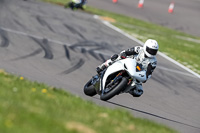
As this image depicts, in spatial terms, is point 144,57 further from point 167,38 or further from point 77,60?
point 167,38

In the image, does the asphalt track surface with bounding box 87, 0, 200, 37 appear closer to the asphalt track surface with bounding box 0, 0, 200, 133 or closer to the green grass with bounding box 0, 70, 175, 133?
the asphalt track surface with bounding box 0, 0, 200, 133

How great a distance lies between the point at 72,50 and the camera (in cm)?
1495

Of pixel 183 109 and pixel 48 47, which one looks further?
pixel 48 47

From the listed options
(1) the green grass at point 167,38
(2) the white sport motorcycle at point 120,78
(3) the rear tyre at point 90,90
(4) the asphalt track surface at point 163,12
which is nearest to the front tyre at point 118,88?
(2) the white sport motorcycle at point 120,78

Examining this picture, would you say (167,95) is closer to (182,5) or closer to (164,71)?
(164,71)

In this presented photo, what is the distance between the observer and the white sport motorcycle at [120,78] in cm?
873

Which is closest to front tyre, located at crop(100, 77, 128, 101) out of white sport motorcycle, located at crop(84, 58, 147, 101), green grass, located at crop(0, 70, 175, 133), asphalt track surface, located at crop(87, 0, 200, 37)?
white sport motorcycle, located at crop(84, 58, 147, 101)

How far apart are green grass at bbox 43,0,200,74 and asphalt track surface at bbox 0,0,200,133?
3.45 feet

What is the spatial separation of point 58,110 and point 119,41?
42.0ft

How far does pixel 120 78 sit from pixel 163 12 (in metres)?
22.4

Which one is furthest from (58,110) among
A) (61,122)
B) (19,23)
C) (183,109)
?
(19,23)

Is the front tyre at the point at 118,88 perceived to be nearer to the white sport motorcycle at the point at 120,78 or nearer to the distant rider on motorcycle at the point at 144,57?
the white sport motorcycle at the point at 120,78

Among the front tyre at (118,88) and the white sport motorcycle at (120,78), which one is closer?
the front tyre at (118,88)

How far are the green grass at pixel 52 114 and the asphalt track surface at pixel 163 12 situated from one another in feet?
64.4
